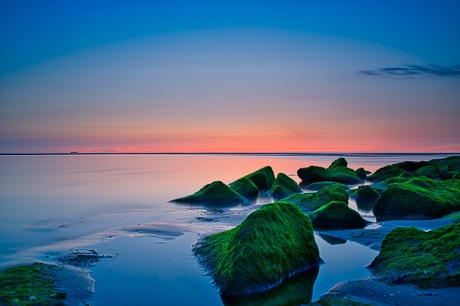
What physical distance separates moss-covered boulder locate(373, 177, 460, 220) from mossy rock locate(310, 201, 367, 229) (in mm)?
2331

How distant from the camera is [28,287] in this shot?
619 centimetres

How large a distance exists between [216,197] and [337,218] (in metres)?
7.83

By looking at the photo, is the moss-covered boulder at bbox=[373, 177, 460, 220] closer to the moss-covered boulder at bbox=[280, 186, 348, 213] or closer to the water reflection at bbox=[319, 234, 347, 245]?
the moss-covered boulder at bbox=[280, 186, 348, 213]

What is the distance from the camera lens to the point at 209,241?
A: 9.09 meters

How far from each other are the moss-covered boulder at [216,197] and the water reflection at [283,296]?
37.6 feet

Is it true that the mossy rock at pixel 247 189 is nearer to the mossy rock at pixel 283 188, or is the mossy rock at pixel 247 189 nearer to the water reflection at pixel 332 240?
the mossy rock at pixel 283 188

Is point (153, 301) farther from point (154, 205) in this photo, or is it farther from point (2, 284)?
point (154, 205)

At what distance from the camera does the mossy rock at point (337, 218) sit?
11.9m

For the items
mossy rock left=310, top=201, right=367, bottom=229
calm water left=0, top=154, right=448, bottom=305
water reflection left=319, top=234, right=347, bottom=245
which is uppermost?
mossy rock left=310, top=201, right=367, bottom=229

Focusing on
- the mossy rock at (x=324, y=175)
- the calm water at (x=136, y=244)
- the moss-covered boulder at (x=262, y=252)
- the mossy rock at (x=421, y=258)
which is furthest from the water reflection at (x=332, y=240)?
the mossy rock at (x=324, y=175)

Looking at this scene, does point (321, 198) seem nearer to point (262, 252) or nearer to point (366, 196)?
point (366, 196)

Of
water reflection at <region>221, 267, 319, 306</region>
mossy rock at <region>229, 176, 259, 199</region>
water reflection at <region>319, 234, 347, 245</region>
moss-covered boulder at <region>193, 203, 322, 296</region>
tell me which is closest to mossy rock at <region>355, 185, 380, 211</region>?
→ mossy rock at <region>229, 176, 259, 199</region>

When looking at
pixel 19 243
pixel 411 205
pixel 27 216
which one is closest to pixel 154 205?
pixel 27 216

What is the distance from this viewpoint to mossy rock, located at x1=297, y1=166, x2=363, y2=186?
27.8 meters
